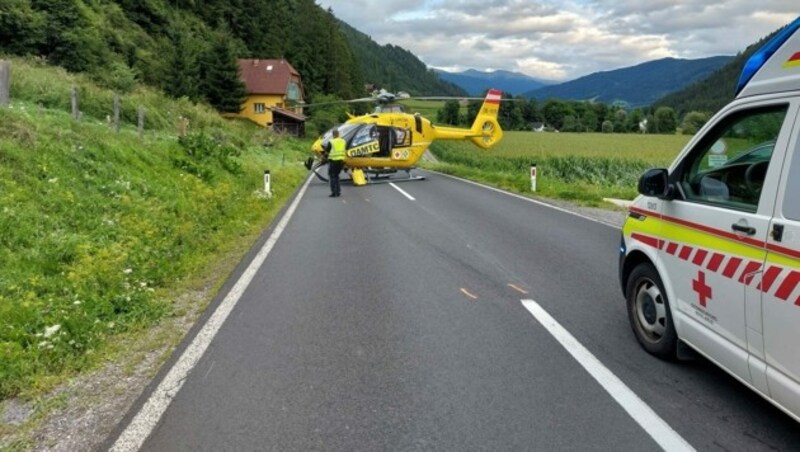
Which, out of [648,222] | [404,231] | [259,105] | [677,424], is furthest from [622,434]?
[259,105]

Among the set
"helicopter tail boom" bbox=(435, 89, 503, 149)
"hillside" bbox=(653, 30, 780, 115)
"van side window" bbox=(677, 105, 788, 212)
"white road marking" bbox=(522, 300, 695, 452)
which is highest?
"hillside" bbox=(653, 30, 780, 115)

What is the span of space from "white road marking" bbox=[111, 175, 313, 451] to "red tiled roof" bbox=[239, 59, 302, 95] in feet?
227

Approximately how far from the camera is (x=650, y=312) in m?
4.82

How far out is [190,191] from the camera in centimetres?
1274

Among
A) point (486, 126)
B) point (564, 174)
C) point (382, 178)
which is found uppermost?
point (486, 126)

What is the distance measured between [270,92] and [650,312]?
72.3 m

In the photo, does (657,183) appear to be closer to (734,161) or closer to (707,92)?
(734,161)

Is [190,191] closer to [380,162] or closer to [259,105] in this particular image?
[380,162]

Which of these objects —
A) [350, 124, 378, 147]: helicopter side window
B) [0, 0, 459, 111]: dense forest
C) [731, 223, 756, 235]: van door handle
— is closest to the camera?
[731, 223, 756, 235]: van door handle

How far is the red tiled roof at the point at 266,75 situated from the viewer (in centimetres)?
7281

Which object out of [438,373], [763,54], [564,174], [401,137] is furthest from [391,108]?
[763,54]

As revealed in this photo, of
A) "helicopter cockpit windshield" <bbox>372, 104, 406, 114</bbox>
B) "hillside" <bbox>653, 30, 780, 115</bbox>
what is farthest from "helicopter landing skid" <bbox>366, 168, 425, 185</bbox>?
"hillside" <bbox>653, 30, 780, 115</bbox>

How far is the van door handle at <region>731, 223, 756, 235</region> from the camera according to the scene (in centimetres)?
338

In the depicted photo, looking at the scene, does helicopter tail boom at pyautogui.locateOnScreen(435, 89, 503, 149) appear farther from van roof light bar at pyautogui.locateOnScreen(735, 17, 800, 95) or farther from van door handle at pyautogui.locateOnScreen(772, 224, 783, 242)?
van door handle at pyautogui.locateOnScreen(772, 224, 783, 242)
